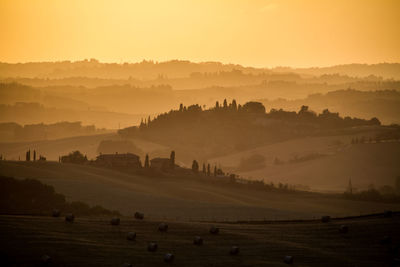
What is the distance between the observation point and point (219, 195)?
634 ft

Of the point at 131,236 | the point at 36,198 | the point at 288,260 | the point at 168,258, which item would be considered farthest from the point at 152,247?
the point at 36,198

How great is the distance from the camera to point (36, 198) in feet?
488

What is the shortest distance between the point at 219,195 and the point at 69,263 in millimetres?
120457

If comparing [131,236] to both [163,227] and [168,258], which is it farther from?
[168,258]

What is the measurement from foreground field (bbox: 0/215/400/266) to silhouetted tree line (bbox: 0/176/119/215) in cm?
4703

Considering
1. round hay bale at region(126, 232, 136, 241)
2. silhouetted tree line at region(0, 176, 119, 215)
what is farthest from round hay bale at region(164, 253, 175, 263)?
silhouetted tree line at region(0, 176, 119, 215)

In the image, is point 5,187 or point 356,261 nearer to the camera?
point 356,261

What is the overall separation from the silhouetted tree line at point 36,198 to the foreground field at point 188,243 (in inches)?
1852

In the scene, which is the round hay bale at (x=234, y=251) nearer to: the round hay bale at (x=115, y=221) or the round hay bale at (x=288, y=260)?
the round hay bale at (x=288, y=260)

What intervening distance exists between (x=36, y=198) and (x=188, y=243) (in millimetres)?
67940

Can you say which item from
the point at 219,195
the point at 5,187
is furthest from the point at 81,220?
the point at 219,195

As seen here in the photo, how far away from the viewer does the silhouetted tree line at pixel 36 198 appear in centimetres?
14031

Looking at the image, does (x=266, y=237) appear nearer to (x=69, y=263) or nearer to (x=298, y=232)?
(x=298, y=232)

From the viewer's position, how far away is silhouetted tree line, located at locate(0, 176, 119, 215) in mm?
140312
